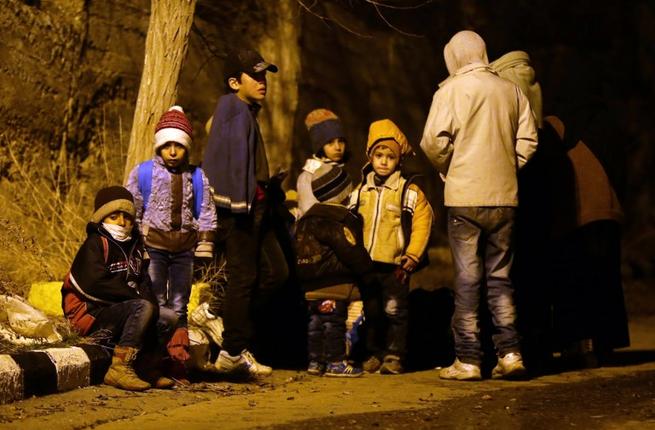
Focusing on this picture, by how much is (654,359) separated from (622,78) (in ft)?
29.1

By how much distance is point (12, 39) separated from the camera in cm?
1130

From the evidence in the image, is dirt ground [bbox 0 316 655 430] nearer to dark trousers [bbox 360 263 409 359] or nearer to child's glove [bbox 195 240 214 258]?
dark trousers [bbox 360 263 409 359]

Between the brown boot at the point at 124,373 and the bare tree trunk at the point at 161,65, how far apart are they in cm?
262

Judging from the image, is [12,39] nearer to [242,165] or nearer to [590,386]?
[242,165]

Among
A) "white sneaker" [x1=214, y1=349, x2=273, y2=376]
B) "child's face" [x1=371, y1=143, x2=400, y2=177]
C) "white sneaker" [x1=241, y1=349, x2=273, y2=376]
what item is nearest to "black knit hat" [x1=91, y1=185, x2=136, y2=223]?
"white sneaker" [x1=214, y1=349, x2=273, y2=376]

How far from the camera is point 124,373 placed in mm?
7707

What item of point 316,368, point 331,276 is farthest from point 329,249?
point 316,368

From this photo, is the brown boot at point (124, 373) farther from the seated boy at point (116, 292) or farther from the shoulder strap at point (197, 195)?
the shoulder strap at point (197, 195)

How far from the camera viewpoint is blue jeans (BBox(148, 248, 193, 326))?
8.38 meters

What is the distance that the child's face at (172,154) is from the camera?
27.7 feet

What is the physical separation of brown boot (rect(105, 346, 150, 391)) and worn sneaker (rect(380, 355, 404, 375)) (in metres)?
2.09

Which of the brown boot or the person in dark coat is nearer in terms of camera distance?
the brown boot

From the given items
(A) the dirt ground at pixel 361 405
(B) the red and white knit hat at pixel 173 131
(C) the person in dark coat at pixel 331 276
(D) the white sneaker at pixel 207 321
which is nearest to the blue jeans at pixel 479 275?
(A) the dirt ground at pixel 361 405

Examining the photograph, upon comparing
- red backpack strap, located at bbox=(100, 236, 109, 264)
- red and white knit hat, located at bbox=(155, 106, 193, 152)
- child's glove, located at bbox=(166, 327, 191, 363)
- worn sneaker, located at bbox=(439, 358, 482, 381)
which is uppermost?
red and white knit hat, located at bbox=(155, 106, 193, 152)
